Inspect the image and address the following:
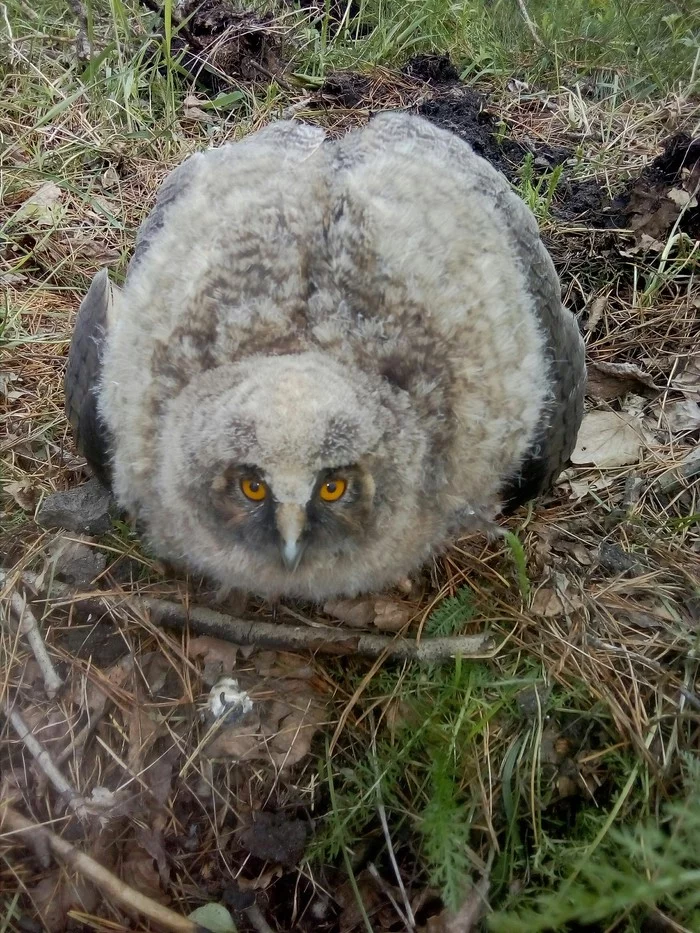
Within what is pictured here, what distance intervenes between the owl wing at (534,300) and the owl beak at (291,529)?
923mm

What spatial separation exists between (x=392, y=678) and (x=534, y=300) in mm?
1398

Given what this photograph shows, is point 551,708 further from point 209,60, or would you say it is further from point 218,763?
point 209,60

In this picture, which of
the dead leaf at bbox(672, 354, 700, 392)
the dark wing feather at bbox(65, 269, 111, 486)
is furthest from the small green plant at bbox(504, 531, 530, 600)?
the dark wing feather at bbox(65, 269, 111, 486)

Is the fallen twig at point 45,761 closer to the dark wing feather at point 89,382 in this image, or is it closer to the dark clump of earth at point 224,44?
the dark wing feather at point 89,382

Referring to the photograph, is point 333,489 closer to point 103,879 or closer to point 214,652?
point 214,652

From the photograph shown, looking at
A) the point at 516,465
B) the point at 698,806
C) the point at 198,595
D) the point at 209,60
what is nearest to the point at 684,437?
the point at 516,465

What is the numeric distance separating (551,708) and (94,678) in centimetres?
153

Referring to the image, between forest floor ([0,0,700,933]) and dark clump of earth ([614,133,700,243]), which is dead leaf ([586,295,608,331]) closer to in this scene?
forest floor ([0,0,700,933])

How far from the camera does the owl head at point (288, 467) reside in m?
1.95

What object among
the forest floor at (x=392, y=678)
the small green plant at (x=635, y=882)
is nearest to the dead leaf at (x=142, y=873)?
the forest floor at (x=392, y=678)

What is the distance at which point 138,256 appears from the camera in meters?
2.70

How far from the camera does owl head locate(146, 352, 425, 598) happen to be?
6.39 ft

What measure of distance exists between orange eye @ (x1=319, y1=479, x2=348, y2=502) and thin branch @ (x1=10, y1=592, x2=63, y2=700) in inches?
47.0

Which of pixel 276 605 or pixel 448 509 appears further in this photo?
pixel 276 605
